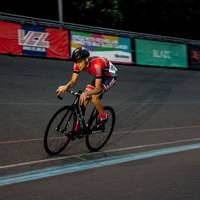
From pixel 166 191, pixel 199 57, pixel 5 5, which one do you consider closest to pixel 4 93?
pixel 166 191

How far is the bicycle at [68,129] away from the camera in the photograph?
8.17 metres

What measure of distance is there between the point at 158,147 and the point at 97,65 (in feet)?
7.39

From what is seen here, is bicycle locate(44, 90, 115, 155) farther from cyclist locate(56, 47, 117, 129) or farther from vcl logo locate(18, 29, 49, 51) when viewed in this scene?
vcl logo locate(18, 29, 49, 51)

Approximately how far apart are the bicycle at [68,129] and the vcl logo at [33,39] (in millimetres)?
12219

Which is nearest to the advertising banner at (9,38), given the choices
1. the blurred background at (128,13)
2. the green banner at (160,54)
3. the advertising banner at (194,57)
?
the green banner at (160,54)

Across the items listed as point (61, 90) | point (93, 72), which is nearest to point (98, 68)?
point (93, 72)

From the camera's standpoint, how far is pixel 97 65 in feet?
27.5

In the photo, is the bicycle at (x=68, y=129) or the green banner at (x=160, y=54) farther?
the green banner at (x=160, y=54)

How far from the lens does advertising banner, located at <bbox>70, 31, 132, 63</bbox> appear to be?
23359mm

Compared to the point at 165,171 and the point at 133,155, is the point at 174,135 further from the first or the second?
the point at 165,171

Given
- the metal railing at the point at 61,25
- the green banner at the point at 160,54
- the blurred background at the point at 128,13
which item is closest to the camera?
the metal railing at the point at 61,25

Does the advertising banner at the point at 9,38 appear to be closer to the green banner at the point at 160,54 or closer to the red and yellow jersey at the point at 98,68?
the green banner at the point at 160,54

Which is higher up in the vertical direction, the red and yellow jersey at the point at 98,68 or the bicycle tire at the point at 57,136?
the red and yellow jersey at the point at 98,68

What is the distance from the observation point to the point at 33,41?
20828 millimetres
